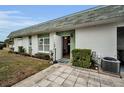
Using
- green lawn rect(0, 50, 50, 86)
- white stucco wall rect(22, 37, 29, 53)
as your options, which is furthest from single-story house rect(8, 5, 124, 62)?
white stucco wall rect(22, 37, 29, 53)

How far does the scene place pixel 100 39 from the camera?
7.10 meters

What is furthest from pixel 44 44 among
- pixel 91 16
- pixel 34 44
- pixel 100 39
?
pixel 100 39


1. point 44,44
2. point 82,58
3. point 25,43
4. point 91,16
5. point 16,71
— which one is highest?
point 91,16

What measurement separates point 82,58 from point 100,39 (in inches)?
73.6

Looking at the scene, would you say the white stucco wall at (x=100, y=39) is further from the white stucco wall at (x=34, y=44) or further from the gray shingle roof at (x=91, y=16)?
the white stucco wall at (x=34, y=44)

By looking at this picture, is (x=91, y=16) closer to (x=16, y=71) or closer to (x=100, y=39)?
(x=100, y=39)

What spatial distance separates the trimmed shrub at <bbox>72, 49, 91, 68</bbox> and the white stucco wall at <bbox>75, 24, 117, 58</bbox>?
978mm

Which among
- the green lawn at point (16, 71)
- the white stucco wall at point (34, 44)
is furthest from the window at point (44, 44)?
the green lawn at point (16, 71)

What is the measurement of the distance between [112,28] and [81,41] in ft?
7.95

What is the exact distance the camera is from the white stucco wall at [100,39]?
21.6 feet

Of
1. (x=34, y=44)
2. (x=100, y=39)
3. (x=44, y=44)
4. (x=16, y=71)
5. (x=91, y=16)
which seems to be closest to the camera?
(x=16, y=71)

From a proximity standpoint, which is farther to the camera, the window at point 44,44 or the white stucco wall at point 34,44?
the white stucco wall at point 34,44

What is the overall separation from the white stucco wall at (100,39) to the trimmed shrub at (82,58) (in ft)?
3.21
